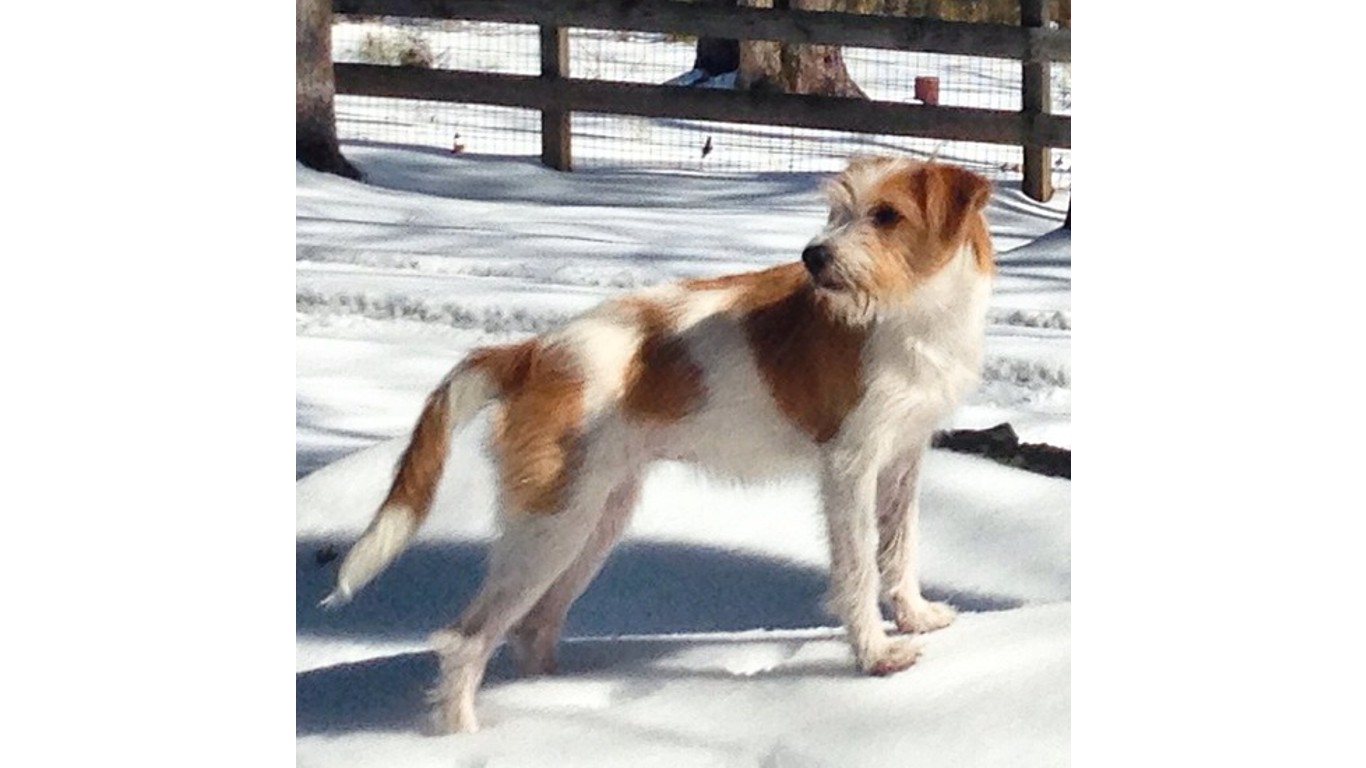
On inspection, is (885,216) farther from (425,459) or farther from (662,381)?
(425,459)

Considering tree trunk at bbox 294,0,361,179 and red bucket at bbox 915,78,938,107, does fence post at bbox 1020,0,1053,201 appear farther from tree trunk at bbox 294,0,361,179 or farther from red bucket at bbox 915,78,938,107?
tree trunk at bbox 294,0,361,179

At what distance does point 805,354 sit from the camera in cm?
239

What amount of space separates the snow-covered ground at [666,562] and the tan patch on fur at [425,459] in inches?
0.9

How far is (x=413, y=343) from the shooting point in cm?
251

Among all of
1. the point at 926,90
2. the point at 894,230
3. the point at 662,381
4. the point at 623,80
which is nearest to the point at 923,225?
the point at 894,230

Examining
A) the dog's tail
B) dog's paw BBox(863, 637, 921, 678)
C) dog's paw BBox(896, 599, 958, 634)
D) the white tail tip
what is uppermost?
the dog's tail

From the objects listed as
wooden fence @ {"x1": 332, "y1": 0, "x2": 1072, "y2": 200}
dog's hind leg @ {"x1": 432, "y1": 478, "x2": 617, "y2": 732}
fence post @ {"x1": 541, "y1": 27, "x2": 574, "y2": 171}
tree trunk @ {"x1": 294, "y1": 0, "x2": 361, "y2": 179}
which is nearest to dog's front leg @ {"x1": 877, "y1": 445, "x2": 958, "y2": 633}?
dog's hind leg @ {"x1": 432, "y1": 478, "x2": 617, "y2": 732}

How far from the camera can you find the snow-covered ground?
8.09 ft

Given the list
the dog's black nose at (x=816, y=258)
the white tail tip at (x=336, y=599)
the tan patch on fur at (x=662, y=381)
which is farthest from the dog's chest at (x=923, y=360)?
the white tail tip at (x=336, y=599)
